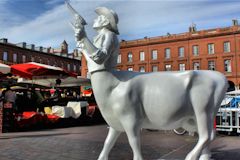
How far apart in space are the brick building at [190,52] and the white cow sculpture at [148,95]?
44.8 m

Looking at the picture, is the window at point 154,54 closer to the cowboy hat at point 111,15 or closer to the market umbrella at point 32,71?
the market umbrella at point 32,71

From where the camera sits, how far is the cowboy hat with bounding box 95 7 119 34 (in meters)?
3.42

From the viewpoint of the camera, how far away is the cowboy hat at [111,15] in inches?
134

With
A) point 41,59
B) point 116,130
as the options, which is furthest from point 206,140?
point 41,59

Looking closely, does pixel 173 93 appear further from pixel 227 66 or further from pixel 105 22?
pixel 227 66

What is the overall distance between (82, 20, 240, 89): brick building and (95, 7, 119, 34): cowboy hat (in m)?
44.6

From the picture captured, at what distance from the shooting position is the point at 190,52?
5069 centimetres

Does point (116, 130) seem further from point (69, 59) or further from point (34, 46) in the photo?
point (69, 59)

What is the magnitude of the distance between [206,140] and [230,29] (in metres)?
46.9

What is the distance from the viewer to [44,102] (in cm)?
1283

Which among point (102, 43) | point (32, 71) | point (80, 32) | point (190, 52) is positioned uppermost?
point (190, 52)

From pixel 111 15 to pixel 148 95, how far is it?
1.03 metres

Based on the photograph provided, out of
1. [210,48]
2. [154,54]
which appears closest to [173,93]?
[210,48]

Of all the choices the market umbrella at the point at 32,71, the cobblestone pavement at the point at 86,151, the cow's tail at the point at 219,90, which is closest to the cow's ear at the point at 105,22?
the cow's tail at the point at 219,90
